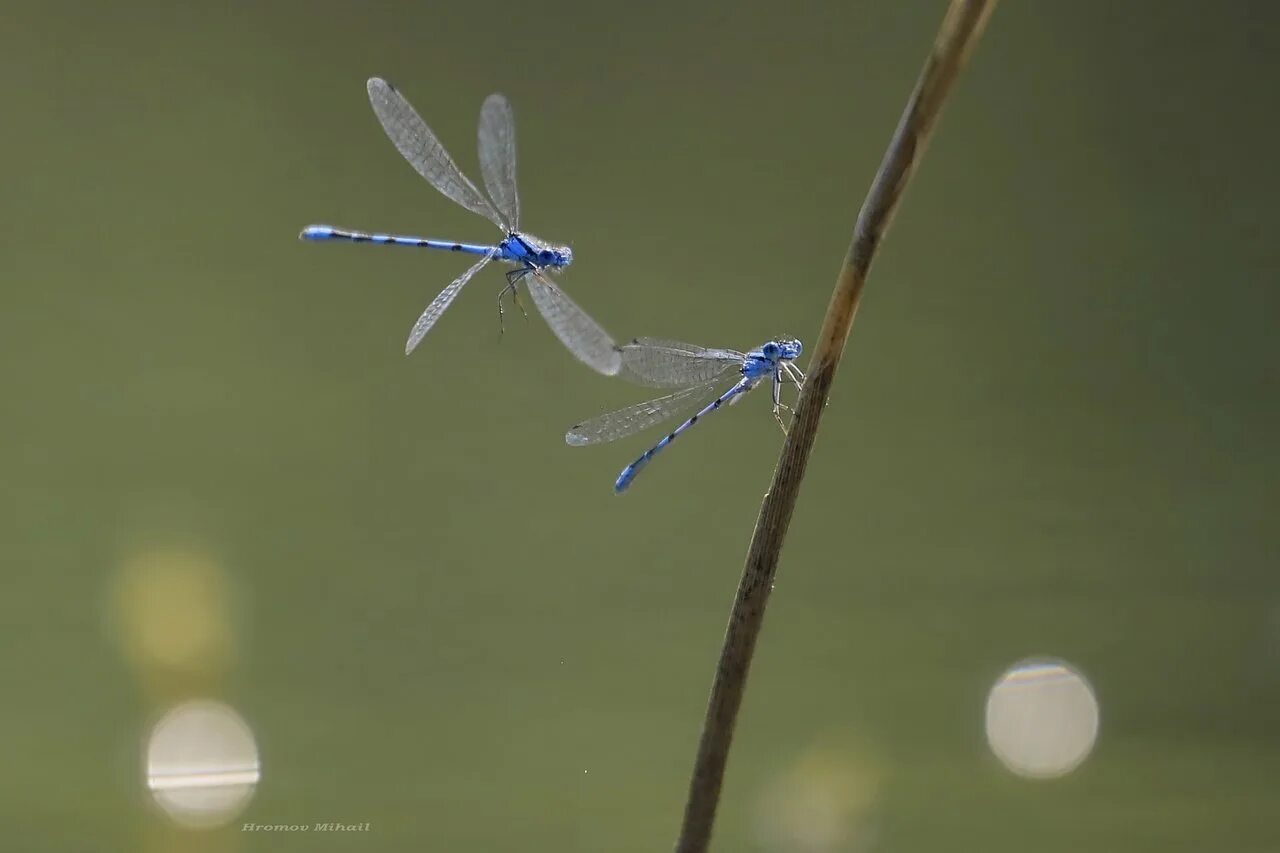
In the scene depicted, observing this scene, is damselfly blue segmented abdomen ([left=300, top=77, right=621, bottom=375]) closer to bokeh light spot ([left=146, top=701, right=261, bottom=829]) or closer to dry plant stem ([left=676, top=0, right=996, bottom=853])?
dry plant stem ([left=676, top=0, right=996, bottom=853])

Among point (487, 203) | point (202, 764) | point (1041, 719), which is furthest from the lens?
point (1041, 719)

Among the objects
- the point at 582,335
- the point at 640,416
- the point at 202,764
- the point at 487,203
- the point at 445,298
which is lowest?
the point at 202,764

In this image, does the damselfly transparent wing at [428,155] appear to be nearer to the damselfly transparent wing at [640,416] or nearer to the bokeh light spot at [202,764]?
the damselfly transparent wing at [640,416]

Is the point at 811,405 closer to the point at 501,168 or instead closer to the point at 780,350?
the point at 780,350

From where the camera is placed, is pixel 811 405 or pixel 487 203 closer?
Result: pixel 811 405

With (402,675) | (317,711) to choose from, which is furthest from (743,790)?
(317,711)

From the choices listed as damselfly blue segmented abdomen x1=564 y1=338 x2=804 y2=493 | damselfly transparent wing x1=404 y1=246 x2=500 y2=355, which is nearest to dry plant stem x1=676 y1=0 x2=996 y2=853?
damselfly blue segmented abdomen x1=564 y1=338 x2=804 y2=493

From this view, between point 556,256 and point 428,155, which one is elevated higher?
point 428,155

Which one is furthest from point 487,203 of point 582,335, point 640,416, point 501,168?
point 582,335
